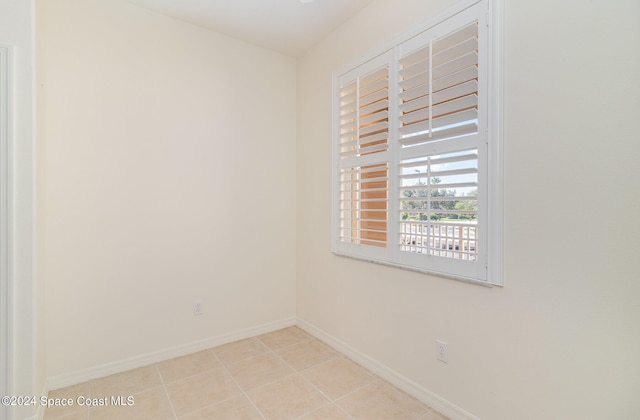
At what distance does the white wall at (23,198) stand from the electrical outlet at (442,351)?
7.48 ft

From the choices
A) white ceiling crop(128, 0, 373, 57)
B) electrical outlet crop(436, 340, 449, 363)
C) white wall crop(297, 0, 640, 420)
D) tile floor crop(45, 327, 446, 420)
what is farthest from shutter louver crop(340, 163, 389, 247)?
white ceiling crop(128, 0, 373, 57)

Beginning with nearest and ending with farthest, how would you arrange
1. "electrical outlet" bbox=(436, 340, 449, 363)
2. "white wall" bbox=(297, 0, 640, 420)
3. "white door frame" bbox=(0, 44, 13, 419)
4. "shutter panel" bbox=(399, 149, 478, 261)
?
1. "white wall" bbox=(297, 0, 640, 420)
2. "white door frame" bbox=(0, 44, 13, 419)
3. "shutter panel" bbox=(399, 149, 478, 261)
4. "electrical outlet" bbox=(436, 340, 449, 363)

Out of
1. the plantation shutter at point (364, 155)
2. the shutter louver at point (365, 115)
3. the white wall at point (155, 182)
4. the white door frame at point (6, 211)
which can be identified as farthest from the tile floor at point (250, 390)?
the shutter louver at point (365, 115)

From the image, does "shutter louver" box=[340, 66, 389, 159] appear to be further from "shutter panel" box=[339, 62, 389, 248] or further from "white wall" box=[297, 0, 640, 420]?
"white wall" box=[297, 0, 640, 420]

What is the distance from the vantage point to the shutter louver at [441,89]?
5.48 ft

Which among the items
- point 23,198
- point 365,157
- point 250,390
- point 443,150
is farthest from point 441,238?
point 23,198

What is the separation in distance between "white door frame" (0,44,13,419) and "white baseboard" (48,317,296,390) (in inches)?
22.8

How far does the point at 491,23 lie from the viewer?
1559 millimetres

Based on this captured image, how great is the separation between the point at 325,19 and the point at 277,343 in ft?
9.37

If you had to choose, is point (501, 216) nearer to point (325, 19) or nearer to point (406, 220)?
point (406, 220)

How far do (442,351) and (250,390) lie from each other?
1.29 meters

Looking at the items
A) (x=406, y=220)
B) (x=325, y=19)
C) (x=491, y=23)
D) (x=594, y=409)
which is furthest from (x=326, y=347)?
(x=325, y=19)

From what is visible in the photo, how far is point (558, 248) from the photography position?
1.36 metres

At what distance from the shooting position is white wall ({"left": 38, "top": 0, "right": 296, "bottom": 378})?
82.8 inches
